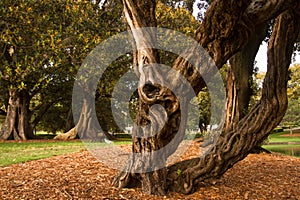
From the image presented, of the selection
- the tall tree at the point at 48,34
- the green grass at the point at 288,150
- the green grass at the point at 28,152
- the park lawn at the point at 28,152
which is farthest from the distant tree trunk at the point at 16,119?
the green grass at the point at 288,150

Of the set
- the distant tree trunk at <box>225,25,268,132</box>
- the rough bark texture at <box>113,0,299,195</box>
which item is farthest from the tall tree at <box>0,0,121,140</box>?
the rough bark texture at <box>113,0,299,195</box>

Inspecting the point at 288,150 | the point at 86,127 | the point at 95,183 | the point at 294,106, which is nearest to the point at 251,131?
the point at 95,183

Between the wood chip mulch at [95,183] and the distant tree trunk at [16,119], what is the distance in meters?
10.1

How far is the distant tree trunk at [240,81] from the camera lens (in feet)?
25.6

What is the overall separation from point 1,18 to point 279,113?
1067 cm

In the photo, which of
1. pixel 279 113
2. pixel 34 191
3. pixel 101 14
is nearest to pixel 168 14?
Result: pixel 101 14

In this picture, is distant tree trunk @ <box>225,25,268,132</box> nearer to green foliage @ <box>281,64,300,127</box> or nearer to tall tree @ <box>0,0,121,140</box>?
tall tree @ <box>0,0,121,140</box>

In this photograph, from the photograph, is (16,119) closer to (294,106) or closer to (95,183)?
(95,183)

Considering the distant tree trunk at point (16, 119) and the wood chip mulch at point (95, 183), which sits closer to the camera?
the wood chip mulch at point (95, 183)

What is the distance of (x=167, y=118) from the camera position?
379 centimetres

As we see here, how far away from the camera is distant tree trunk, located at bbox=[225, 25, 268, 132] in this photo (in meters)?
7.81

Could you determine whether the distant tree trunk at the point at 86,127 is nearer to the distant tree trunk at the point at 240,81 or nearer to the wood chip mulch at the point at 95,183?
the distant tree trunk at the point at 240,81

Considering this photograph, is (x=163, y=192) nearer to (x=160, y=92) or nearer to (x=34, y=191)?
(x=160, y=92)

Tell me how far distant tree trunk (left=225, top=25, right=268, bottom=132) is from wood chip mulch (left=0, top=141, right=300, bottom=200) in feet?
6.14
